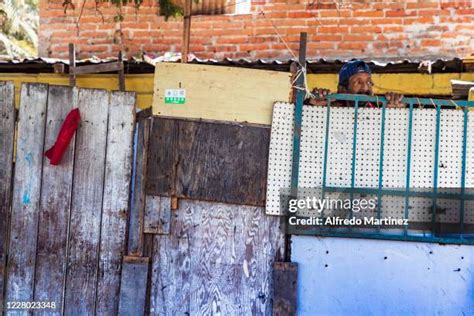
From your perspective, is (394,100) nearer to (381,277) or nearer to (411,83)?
(381,277)

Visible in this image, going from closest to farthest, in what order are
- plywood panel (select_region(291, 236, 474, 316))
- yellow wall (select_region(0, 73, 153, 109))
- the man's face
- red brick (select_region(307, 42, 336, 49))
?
plywood panel (select_region(291, 236, 474, 316))
the man's face
yellow wall (select_region(0, 73, 153, 109))
red brick (select_region(307, 42, 336, 49))

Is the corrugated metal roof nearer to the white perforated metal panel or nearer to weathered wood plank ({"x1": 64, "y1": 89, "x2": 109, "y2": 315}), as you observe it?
the white perforated metal panel

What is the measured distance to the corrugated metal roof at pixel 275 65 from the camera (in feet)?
24.0

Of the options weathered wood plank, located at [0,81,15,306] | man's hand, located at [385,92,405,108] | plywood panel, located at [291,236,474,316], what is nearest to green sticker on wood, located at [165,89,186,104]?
weathered wood plank, located at [0,81,15,306]

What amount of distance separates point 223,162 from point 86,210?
104 cm

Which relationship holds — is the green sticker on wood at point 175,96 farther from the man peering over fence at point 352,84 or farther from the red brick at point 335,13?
the red brick at point 335,13

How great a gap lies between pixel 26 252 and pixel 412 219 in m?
2.73

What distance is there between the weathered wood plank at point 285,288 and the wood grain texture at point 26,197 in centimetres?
174

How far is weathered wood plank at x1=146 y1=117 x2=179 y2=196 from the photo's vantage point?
204 inches

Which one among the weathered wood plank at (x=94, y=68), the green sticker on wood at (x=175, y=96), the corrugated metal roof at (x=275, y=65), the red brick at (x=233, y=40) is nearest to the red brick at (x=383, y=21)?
the corrugated metal roof at (x=275, y=65)

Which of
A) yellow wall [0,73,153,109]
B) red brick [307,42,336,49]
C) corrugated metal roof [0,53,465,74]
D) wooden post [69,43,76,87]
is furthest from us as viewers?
red brick [307,42,336,49]

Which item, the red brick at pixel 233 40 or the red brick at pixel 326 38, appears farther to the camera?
the red brick at pixel 233 40

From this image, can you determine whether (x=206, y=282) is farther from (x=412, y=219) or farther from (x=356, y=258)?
(x=412, y=219)

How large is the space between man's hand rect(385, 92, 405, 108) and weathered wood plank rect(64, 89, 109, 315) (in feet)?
6.52
